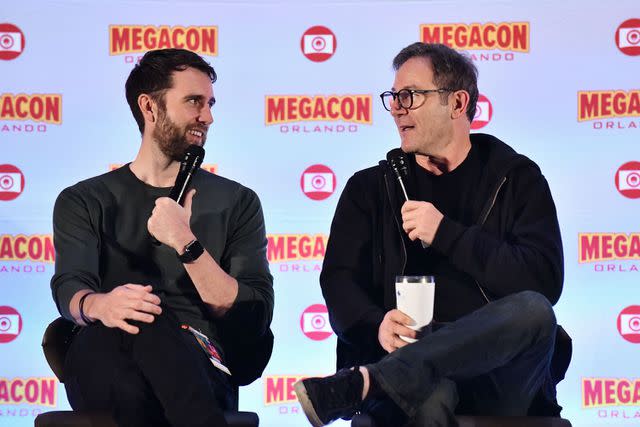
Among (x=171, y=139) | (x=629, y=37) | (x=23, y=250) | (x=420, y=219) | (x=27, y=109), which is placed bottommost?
(x=23, y=250)

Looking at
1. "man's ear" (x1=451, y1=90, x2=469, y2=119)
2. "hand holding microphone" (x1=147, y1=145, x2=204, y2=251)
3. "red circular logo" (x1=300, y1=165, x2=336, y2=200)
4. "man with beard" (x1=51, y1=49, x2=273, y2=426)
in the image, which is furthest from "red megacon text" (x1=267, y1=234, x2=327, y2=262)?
"hand holding microphone" (x1=147, y1=145, x2=204, y2=251)

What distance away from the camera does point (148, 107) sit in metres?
2.89

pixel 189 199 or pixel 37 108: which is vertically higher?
pixel 37 108

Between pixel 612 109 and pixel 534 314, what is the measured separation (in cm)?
192

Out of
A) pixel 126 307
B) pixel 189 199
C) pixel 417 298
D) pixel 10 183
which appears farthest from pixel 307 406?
pixel 10 183

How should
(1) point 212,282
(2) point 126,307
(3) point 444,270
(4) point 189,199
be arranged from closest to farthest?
1. (2) point 126,307
2. (1) point 212,282
3. (3) point 444,270
4. (4) point 189,199

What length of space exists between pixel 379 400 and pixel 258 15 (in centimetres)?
226

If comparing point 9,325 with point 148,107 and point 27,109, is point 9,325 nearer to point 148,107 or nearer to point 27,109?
point 27,109

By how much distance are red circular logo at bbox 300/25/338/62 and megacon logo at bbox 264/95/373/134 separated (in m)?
0.18

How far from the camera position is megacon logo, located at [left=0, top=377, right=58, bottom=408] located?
3914mm

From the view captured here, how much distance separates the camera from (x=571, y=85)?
3.90m

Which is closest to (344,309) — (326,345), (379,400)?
(379,400)

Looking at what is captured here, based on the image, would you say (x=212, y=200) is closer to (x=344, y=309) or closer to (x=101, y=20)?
(x=344, y=309)

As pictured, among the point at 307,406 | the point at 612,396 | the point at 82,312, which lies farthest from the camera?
the point at 612,396
